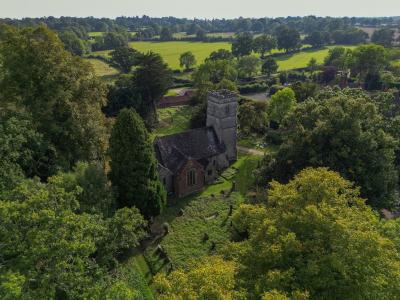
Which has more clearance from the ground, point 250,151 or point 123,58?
point 123,58

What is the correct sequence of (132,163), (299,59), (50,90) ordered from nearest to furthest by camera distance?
(132,163) < (50,90) < (299,59)

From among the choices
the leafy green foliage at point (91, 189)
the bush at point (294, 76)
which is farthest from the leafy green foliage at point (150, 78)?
the bush at point (294, 76)

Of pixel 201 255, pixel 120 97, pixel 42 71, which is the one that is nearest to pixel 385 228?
pixel 201 255

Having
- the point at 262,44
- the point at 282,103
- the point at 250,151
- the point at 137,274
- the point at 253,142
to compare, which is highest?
the point at 262,44

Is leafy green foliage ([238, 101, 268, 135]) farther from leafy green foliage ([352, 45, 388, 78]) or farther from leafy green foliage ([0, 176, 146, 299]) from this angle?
leafy green foliage ([352, 45, 388, 78])

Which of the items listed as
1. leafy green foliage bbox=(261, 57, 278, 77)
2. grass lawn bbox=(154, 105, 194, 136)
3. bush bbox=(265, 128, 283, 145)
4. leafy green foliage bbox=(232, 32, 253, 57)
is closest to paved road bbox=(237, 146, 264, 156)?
bush bbox=(265, 128, 283, 145)

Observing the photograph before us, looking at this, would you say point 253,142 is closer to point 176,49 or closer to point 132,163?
point 132,163

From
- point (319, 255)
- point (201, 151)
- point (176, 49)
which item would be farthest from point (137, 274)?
point (176, 49)

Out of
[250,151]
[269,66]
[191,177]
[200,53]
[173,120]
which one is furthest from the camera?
[200,53]

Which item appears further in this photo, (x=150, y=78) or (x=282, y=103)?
(x=150, y=78)
